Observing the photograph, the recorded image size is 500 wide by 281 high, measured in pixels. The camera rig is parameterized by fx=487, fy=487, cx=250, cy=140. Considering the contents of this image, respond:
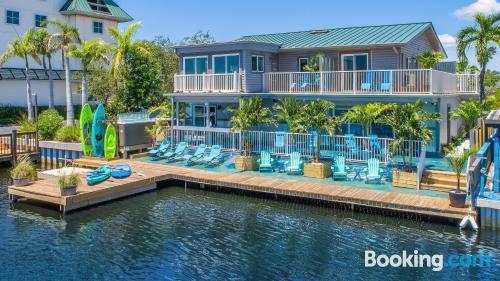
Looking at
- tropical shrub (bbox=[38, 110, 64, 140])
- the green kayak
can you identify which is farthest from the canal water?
tropical shrub (bbox=[38, 110, 64, 140])

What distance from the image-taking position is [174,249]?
45.6 ft

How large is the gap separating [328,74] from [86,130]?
12.9 metres

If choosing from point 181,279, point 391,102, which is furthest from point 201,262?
point 391,102

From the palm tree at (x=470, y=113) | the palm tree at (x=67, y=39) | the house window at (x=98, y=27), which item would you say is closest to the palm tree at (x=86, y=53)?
the palm tree at (x=67, y=39)

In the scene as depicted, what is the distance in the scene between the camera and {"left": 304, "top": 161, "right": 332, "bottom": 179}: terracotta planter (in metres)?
20.3

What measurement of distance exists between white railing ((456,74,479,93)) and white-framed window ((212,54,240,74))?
1170 centimetres

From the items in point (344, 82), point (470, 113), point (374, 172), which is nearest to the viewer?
point (374, 172)

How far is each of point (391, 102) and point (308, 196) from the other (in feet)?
25.0

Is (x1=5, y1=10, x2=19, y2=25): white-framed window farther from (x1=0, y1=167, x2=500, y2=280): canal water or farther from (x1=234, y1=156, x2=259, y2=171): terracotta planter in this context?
(x1=234, y1=156, x2=259, y2=171): terracotta planter

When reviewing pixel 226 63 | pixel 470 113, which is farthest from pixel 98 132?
pixel 470 113

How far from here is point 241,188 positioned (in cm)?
1950

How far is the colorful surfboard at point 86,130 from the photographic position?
25531 mm

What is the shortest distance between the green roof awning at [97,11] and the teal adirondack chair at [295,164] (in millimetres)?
35115

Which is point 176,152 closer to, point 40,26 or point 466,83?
point 466,83
